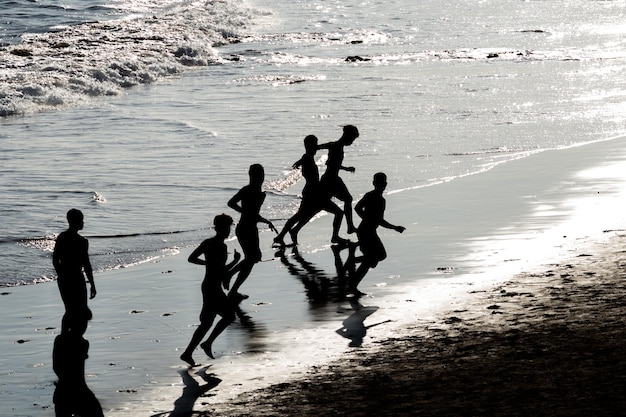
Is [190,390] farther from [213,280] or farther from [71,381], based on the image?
[71,381]

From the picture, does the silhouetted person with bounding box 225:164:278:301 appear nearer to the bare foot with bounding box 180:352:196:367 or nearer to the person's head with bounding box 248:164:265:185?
the person's head with bounding box 248:164:265:185

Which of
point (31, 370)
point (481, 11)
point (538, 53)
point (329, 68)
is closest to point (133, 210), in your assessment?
point (31, 370)

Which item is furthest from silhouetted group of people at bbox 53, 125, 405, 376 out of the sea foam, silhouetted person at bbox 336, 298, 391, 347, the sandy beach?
the sea foam

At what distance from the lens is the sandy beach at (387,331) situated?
8.27 meters

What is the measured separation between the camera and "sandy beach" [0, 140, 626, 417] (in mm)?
8273

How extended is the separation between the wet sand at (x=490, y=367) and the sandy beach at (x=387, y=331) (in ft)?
0.06

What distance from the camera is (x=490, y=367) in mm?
8742

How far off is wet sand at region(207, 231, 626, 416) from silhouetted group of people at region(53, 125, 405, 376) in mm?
1097

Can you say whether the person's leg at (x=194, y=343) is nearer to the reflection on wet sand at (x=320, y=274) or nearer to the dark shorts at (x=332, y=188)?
the reflection on wet sand at (x=320, y=274)

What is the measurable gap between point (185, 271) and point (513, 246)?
3782mm

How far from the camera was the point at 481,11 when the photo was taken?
184 ft

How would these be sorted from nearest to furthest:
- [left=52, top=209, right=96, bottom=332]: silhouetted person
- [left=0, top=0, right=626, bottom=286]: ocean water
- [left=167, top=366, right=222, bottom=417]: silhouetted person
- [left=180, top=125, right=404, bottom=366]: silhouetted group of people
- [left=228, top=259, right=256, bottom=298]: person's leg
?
[left=167, top=366, right=222, bottom=417]: silhouetted person, [left=52, top=209, right=96, bottom=332]: silhouetted person, [left=180, top=125, right=404, bottom=366]: silhouetted group of people, [left=228, top=259, right=256, bottom=298]: person's leg, [left=0, top=0, right=626, bottom=286]: ocean water

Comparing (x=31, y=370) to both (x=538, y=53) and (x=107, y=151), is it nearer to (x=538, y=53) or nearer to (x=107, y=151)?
(x=107, y=151)

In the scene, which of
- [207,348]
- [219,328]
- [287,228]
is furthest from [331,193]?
[207,348]
